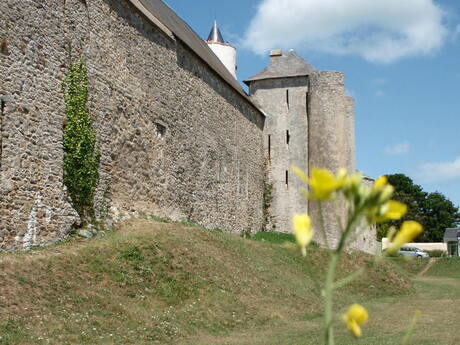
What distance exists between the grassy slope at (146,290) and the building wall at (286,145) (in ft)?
39.7

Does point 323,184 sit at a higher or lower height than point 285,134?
lower

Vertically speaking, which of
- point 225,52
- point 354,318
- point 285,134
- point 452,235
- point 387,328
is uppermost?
point 225,52

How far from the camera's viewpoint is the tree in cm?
6800

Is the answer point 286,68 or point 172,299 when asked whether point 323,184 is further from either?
point 286,68

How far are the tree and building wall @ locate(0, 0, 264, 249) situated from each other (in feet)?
155

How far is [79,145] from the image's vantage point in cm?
1350

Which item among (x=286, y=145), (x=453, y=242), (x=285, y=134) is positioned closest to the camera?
(x=286, y=145)

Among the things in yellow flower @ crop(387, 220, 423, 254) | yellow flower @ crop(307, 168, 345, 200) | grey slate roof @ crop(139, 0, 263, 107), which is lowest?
yellow flower @ crop(387, 220, 423, 254)

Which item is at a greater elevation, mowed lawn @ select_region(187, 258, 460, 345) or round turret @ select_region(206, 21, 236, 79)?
round turret @ select_region(206, 21, 236, 79)

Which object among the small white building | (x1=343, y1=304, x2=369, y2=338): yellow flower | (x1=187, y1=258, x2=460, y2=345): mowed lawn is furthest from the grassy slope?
the small white building

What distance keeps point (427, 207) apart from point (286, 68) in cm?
4460

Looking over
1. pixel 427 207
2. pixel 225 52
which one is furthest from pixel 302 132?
pixel 427 207

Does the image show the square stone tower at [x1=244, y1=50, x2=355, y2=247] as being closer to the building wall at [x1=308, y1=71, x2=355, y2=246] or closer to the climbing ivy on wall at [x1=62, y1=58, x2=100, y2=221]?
the building wall at [x1=308, y1=71, x2=355, y2=246]

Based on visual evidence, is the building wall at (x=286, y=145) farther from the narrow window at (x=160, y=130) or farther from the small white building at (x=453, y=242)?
the small white building at (x=453, y=242)
